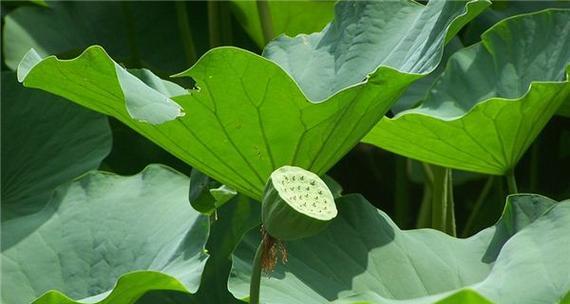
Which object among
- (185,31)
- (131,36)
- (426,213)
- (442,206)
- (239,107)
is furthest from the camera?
(131,36)

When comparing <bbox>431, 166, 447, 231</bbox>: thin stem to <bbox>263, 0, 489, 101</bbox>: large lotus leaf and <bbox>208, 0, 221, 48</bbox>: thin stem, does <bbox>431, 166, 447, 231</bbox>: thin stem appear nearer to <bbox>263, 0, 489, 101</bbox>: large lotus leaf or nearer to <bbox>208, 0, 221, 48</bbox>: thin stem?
<bbox>263, 0, 489, 101</bbox>: large lotus leaf

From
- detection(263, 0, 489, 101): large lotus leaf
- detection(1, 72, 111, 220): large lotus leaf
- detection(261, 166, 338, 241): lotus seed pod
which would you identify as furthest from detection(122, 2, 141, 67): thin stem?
detection(261, 166, 338, 241): lotus seed pod

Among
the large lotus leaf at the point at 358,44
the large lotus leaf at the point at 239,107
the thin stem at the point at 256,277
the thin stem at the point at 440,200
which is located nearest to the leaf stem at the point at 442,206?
the thin stem at the point at 440,200

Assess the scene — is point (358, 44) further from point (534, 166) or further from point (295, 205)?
point (534, 166)

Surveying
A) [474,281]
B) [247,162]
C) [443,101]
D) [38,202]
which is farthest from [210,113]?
[38,202]

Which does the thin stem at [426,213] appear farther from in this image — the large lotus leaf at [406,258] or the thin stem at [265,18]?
the large lotus leaf at [406,258]

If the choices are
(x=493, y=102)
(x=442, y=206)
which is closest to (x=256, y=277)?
(x=493, y=102)
